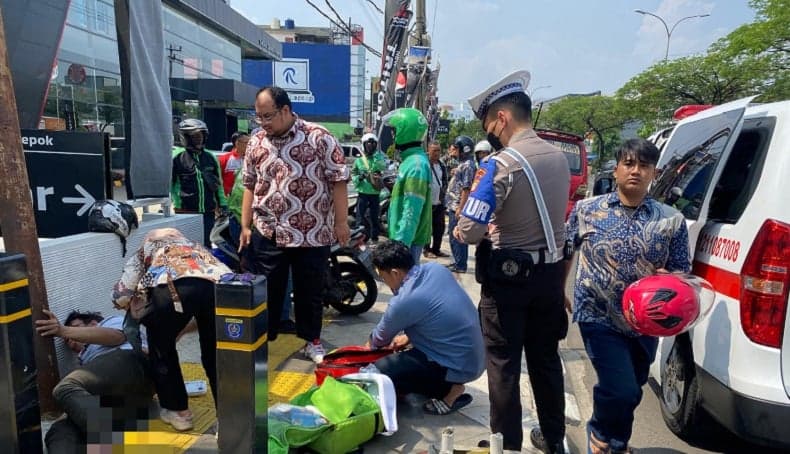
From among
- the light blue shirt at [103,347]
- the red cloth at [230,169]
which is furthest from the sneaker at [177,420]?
the red cloth at [230,169]

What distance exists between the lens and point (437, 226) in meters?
8.28

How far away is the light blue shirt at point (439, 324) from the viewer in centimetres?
332

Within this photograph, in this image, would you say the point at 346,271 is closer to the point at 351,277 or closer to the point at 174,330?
the point at 351,277

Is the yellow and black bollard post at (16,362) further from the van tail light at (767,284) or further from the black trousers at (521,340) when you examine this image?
the van tail light at (767,284)

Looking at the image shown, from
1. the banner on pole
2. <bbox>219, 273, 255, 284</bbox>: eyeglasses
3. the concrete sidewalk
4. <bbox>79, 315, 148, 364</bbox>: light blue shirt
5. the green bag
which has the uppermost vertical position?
the banner on pole

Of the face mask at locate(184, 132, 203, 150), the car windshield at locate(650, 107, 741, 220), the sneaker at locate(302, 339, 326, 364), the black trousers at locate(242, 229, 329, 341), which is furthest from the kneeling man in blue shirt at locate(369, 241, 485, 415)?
the face mask at locate(184, 132, 203, 150)

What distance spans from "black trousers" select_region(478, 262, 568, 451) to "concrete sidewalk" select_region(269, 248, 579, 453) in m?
0.14

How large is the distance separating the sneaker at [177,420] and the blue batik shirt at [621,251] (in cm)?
216

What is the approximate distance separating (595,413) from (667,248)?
0.85m

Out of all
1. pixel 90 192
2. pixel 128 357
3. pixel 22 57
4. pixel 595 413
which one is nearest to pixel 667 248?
pixel 595 413

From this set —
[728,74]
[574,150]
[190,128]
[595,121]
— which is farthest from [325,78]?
[190,128]

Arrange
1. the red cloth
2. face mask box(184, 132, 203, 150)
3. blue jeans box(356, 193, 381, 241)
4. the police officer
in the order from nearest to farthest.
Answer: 1. the police officer
2. face mask box(184, 132, 203, 150)
3. the red cloth
4. blue jeans box(356, 193, 381, 241)

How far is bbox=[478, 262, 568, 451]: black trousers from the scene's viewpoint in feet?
8.27

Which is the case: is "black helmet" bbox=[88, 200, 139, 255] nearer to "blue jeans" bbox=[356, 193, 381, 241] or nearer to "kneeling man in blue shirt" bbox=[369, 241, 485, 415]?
"kneeling man in blue shirt" bbox=[369, 241, 485, 415]
